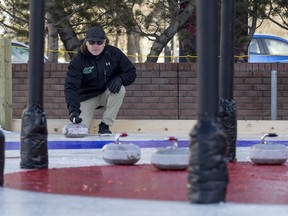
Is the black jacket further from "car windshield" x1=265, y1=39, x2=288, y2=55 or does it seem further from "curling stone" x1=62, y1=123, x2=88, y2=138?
"car windshield" x1=265, y1=39, x2=288, y2=55

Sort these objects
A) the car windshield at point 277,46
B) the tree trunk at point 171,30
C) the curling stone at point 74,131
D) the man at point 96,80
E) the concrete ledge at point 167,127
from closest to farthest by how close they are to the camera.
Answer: the curling stone at point 74,131 < the man at point 96,80 < the concrete ledge at point 167,127 < the tree trunk at point 171,30 < the car windshield at point 277,46

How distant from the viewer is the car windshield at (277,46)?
21.0 metres

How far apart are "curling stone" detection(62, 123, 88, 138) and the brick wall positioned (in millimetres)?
5018

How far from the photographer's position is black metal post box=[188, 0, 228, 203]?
515cm

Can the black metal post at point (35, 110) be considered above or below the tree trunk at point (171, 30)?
below

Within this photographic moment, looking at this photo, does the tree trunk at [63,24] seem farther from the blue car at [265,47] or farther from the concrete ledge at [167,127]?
the blue car at [265,47]

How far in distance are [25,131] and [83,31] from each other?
9.89m

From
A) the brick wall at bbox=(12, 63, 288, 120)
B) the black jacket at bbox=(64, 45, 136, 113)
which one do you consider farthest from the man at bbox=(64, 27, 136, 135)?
the brick wall at bbox=(12, 63, 288, 120)

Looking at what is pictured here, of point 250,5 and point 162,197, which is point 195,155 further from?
point 250,5

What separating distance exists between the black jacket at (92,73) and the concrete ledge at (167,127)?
3.13ft

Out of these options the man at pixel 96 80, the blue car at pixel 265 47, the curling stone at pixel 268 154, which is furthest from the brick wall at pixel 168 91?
the curling stone at pixel 268 154

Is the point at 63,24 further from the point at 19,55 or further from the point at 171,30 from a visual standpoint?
the point at 19,55

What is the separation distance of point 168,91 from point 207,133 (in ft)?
35.9

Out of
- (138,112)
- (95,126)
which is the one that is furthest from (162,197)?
(138,112)
